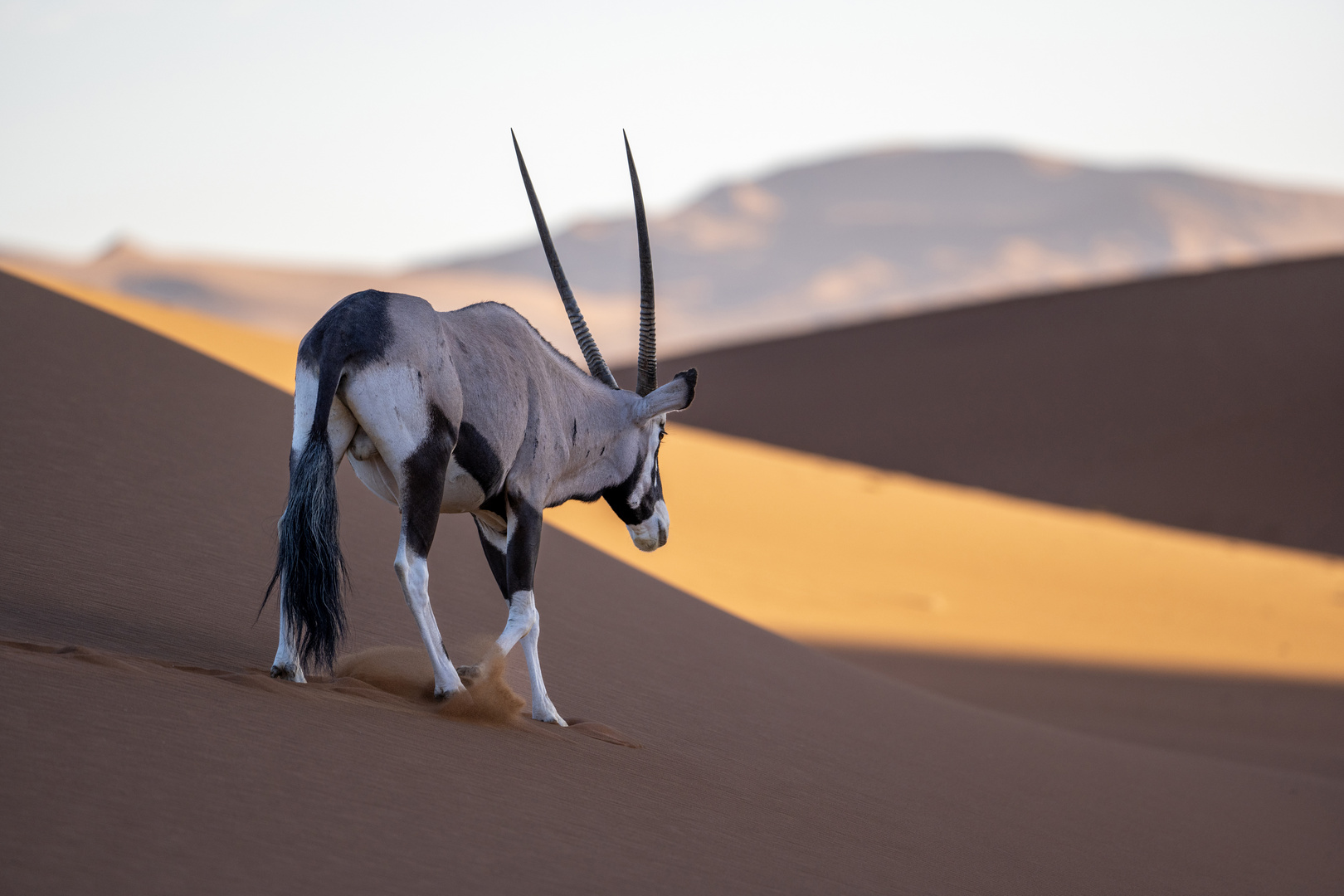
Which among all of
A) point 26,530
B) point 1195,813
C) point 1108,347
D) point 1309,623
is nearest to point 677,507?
point 1309,623

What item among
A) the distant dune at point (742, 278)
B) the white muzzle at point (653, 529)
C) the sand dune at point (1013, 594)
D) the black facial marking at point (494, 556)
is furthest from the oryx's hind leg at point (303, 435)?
the distant dune at point (742, 278)

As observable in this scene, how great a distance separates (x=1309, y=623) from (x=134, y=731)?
1466 centimetres

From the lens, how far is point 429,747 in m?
3.96

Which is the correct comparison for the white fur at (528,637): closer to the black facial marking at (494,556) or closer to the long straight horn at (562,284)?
the black facial marking at (494,556)

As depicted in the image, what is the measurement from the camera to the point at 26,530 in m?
5.49

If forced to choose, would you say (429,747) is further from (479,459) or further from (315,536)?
(479,459)

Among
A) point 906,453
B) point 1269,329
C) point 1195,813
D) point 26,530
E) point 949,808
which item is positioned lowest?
point 906,453

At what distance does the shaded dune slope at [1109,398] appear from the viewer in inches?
1053

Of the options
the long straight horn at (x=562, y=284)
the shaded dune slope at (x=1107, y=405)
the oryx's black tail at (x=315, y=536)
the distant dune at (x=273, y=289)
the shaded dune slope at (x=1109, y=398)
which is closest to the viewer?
the oryx's black tail at (x=315, y=536)

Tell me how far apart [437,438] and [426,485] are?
0.17 meters

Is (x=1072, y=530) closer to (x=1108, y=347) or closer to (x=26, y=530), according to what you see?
(x=26, y=530)

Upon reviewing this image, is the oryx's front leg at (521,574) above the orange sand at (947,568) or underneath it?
above

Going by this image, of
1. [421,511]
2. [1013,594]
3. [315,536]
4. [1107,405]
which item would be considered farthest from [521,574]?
[1107,405]

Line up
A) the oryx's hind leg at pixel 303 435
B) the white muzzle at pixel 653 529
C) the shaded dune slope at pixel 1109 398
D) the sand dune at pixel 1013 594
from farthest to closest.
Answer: the shaded dune slope at pixel 1109 398
the sand dune at pixel 1013 594
the white muzzle at pixel 653 529
the oryx's hind leg at pixel 303 435
